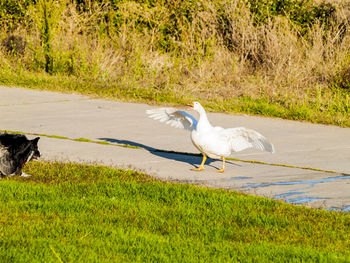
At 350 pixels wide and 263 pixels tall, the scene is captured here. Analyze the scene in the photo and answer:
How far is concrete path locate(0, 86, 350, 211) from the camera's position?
6996 mm

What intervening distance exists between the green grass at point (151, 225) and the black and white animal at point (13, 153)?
144 millimetres

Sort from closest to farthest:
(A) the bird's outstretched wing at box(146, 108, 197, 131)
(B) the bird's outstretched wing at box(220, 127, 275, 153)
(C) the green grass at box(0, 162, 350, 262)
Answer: (C) the green grass at box(0, 162, 350, 262), (B) the bird's outstretched wing at box(220, 127, 275, 153), (A) the bird's outstretched wing at box(146, 108, 197, 131)

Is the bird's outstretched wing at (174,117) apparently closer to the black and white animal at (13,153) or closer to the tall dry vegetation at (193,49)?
the black and white animal at (13,153)

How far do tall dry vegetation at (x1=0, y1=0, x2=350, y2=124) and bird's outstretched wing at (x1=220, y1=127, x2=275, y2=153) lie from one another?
15.5ft

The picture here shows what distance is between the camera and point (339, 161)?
8.15m

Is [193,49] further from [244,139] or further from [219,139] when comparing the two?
[219,139]

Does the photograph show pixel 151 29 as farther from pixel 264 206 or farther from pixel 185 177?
pixel 264 206

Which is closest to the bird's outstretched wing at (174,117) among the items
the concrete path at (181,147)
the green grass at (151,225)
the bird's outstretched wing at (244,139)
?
the concrete path at (181,147)

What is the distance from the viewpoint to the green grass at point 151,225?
484 centimetres

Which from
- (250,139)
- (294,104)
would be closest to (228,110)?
(294,104)

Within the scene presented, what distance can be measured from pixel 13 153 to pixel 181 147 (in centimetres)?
265

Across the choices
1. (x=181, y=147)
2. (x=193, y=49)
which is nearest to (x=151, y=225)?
(x=181, y=147)

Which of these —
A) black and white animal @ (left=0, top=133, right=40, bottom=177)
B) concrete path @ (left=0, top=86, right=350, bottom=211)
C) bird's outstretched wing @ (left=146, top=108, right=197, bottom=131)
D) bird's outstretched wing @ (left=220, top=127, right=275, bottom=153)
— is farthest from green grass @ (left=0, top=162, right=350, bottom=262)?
bird's outstretched wing @ (left=146, top=108, right=197, bottom=131)

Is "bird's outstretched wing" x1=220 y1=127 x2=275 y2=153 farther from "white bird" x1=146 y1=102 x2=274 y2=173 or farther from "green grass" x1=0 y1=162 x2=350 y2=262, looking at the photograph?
"green grass" x1=0 y1=162 x2=350 y2=262
